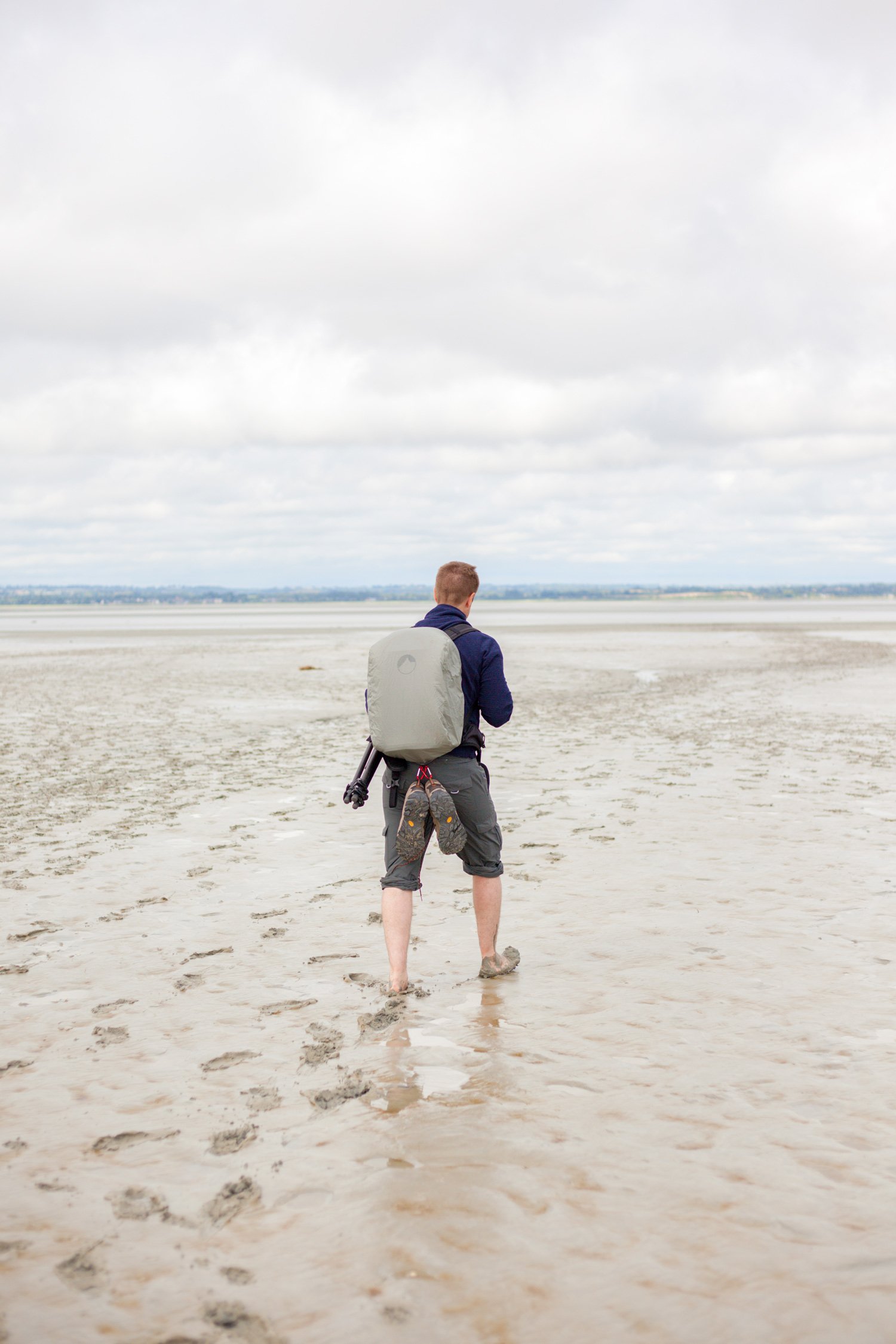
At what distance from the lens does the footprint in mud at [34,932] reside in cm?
672

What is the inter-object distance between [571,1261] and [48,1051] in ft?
10.00

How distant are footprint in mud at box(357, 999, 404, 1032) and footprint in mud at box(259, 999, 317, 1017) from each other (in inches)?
14.7

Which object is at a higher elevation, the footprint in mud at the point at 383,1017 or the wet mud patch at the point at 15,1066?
the footprint in mud at the point at 383,1017

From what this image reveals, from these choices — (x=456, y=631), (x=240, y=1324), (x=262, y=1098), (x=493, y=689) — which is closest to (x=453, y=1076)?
(x=262, y=1098)

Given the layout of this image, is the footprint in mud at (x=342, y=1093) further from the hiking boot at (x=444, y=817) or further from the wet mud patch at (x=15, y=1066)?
the wet mud patch at (x=15, y=1066)

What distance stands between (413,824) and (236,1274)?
2591 mm

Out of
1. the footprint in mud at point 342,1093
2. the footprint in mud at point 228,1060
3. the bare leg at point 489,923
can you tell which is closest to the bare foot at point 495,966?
the bare leg at point 489,923

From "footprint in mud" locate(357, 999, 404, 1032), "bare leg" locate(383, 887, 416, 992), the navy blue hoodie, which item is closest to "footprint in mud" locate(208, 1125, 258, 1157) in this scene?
"footprint in mud" locate(357, 999, 404, 1032)

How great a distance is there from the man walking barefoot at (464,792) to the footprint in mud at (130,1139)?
1.79m

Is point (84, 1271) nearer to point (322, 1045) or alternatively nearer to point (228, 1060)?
point (228, 1060)

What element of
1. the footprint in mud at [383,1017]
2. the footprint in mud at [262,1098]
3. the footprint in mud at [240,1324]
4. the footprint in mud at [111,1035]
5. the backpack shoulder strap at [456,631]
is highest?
the backpack shoulder strap at [456,631]

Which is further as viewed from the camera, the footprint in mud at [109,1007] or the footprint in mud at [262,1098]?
the footprint in mud at [109,1007]

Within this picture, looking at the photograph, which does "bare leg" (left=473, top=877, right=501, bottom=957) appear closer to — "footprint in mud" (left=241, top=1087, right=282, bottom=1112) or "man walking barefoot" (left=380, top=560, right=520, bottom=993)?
"man walking barefoot" (left=380, top=560, right=520, bottom=993)

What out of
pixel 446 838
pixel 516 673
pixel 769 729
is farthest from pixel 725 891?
pixel 516 673
